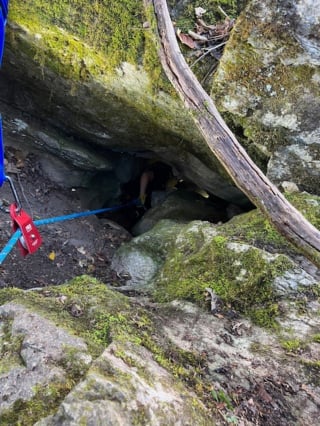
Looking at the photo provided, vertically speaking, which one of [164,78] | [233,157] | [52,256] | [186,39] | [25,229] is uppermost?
[186,39]

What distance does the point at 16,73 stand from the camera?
458cm

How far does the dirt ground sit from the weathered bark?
2.05 meters

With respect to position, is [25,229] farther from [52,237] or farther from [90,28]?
[90,28]

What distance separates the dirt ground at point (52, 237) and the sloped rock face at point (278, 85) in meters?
2.28

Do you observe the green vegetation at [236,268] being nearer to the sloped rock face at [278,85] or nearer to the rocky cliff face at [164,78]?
the sloped rock face at [278,85]

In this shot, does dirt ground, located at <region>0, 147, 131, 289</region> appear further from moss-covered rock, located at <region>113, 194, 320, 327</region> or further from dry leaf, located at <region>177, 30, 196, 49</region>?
dry leaf, located at <region>177, 30, 196, 49</region>

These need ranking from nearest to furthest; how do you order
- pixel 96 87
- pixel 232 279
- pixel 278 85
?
pixel 232 279 → pixel 278 85 → pixel 96 87

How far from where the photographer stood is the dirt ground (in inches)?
167

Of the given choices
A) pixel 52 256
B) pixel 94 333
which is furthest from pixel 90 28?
pixel 94 333

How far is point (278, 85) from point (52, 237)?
3.19 meters

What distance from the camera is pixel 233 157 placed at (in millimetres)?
2938

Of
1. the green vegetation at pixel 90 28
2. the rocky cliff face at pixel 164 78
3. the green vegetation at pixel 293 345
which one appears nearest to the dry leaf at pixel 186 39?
the rocky cliff face at pixel 164 78

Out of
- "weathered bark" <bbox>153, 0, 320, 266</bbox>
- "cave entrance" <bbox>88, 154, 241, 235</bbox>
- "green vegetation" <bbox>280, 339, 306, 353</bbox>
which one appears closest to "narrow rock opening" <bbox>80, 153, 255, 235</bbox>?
"cave entrance" <bbox>88, 154, 241, 235</bbox>

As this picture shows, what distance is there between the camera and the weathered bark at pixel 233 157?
2543 millimetres
